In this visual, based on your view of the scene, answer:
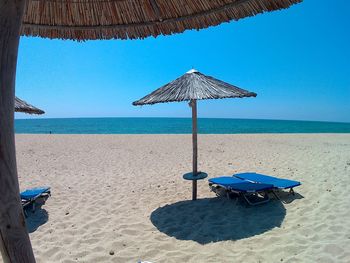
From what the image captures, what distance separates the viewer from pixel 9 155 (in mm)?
957

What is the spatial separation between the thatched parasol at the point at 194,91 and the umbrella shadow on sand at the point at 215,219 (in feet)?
1.90

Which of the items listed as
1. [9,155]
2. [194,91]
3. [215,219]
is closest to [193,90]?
[194,91]

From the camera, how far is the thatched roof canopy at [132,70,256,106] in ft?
14.4

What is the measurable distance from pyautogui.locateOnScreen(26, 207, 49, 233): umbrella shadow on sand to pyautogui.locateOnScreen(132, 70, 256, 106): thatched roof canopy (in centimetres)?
237

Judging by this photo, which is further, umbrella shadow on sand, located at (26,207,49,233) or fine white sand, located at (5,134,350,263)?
umbrella shadow on sand, located at (26,207,49,233)

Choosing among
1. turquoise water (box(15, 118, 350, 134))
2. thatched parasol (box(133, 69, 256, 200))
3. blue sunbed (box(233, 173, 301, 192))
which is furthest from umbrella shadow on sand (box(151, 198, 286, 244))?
turquoise water (box(15, 118, 350, 134))

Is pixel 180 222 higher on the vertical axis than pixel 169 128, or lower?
lower

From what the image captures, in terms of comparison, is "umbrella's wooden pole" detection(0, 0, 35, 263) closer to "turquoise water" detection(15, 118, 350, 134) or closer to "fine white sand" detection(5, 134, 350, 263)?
"fine white sand" detection(5, 134, 350, 263)

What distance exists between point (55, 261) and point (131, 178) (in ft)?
13.3

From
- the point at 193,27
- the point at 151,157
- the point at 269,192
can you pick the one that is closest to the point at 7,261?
the point at 193,27

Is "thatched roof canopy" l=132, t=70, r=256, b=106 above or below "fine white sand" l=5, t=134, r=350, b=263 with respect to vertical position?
above

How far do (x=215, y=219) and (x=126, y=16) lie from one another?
10.6 ft

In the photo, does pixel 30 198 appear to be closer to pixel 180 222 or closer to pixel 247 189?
pixel 180 222

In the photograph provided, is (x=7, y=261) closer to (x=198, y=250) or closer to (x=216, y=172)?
(x=198, y=250)
